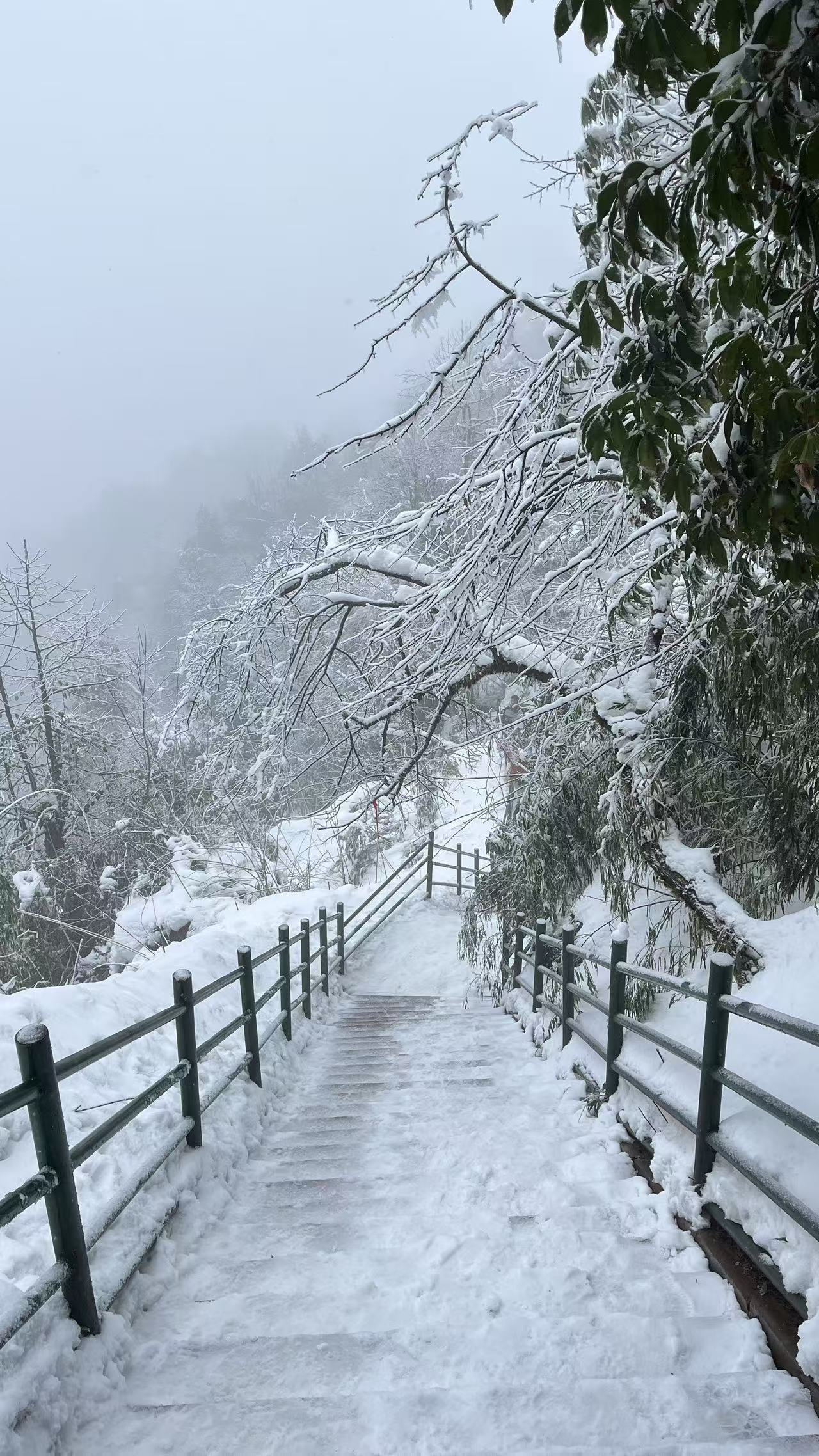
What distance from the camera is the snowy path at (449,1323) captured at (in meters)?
1.97

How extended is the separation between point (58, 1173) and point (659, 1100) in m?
2.33

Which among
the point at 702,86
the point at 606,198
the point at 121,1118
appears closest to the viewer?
the point at 702,86

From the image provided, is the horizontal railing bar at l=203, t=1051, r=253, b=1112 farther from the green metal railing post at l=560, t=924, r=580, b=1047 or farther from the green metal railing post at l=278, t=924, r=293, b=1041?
the green metal railing post at l=560, t=924, r=580, b=1047

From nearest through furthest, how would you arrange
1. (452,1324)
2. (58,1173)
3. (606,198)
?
(606,198)
(58,1173)
(452,1324)

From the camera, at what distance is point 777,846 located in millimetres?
5215

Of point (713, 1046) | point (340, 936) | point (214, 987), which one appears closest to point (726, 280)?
point (713, 1046)

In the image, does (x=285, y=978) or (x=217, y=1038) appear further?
(x=285, y=978)

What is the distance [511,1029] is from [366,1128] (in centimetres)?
322

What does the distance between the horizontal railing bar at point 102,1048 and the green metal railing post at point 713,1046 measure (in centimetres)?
205

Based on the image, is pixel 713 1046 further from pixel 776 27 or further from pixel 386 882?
pixel 386 882

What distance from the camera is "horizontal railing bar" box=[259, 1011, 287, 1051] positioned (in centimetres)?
522

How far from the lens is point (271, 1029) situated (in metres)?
5.43

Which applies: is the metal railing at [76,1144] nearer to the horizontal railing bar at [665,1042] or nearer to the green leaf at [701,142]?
the horizontal railing bar at [665,1042]

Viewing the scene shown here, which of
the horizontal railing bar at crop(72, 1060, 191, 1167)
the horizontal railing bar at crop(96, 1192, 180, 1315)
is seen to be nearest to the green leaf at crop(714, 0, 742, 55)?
the horizontal railing bar at crop(72, 1060, 191, 1167)
